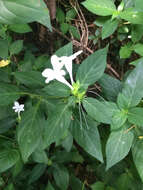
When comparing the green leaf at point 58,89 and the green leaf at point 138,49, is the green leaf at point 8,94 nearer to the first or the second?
the green leaf at point 58,89

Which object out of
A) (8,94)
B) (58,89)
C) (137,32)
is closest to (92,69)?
(58,89)

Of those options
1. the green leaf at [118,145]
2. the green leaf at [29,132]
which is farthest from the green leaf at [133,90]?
the green leaf at [29,132]

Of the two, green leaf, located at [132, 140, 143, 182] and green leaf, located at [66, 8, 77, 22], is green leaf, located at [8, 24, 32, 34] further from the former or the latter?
green leaf, located at [132, 140, 143, 182]

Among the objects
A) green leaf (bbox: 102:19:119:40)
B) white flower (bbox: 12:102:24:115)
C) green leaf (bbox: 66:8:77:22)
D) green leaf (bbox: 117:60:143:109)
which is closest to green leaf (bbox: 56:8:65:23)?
green leaf (bbox: 66:8:77:22)

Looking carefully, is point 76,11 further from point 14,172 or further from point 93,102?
point 14,172

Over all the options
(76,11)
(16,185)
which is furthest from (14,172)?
(76,11)

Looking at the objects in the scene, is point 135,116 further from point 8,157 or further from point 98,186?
point 98,186
